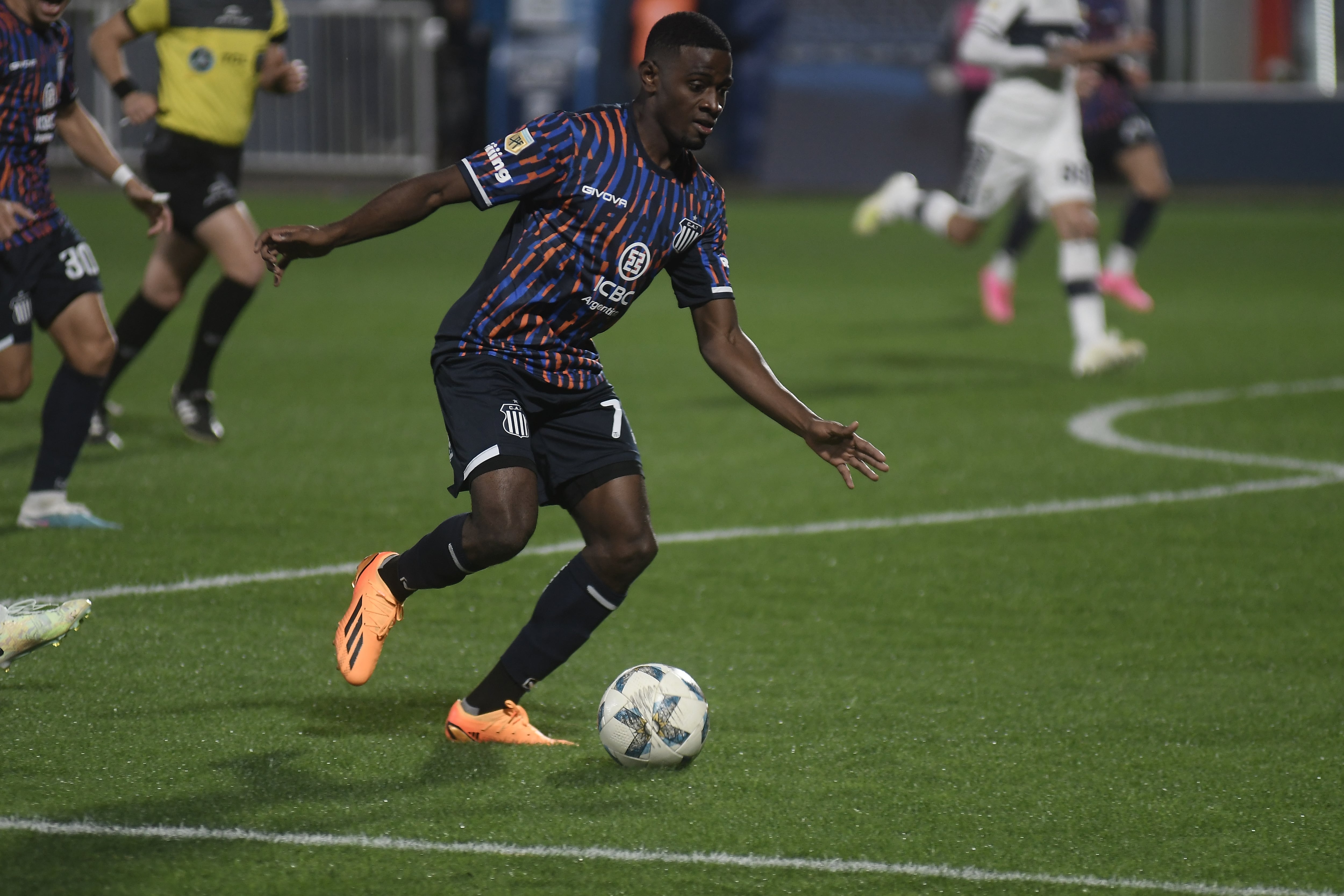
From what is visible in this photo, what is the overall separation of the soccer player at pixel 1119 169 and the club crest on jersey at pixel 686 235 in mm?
7571

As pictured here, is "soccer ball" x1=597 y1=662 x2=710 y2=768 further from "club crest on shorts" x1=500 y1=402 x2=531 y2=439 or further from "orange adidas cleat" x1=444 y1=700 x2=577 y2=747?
"club crest on shorts" x1=500 y1=402 x2=531 y2=439

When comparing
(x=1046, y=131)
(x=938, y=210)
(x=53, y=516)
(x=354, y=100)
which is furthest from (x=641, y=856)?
(x=354, y=100)

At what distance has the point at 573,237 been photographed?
4.09m

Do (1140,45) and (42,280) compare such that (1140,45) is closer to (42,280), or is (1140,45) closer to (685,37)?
(42,280)

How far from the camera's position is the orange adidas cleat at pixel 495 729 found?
13.6 ft

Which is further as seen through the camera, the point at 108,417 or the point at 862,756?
the point at 108,417

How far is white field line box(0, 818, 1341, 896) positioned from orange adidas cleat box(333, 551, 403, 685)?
1.86 feet

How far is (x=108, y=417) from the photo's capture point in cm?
812

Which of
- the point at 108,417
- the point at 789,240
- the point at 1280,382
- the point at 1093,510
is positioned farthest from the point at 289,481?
the point at 789,240

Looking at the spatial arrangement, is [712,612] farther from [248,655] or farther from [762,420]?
[762,420]

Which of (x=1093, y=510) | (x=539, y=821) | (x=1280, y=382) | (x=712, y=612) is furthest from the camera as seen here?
(x=1280, y=382)

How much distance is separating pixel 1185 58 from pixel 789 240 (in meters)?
7.75

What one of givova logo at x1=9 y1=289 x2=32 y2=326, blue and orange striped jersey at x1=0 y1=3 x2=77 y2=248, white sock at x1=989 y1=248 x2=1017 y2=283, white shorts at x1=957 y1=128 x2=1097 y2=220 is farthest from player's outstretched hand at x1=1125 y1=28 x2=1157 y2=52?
givova logo at x1=9 y1=289 x2=32 y2=326

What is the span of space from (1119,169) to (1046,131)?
2586 millimetres
